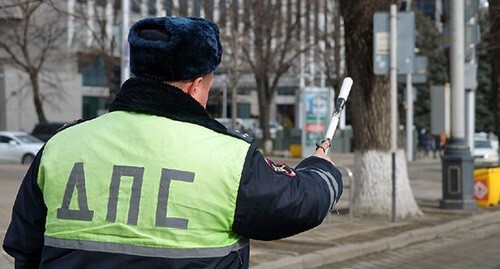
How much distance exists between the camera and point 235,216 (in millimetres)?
1975

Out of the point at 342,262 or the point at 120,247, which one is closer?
the point at 120,247

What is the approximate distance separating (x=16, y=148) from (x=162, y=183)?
1083 inches

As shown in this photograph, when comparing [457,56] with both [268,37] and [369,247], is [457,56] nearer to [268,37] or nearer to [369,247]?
[369,247]

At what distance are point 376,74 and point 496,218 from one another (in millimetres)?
3739

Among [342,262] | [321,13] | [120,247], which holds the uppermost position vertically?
[321,13]

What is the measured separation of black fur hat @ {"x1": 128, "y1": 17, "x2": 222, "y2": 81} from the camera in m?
2.02

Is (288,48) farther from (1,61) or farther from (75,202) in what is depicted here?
(75,202)

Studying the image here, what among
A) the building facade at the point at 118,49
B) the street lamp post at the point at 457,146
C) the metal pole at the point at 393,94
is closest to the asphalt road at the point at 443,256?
the metal pole at the point at 393,94

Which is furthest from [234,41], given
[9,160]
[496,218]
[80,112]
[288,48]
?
[80,112]

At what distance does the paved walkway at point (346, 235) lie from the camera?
916 cm

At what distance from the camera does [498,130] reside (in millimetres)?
19266

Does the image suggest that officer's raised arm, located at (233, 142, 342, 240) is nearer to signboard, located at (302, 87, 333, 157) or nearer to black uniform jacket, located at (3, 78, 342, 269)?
black uniform jacket, located at (3, 78, 342, 269)

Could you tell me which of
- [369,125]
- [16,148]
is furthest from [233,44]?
[369,125]

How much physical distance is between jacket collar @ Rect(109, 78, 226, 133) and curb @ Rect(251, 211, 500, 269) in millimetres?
6487
